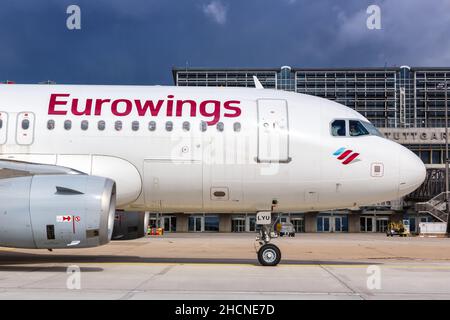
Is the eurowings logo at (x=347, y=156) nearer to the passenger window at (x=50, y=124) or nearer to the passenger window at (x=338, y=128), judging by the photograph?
the passenger window at (x=338, y=128)

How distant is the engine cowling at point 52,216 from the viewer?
12.5 m

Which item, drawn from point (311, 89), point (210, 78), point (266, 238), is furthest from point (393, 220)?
point (266, 238)

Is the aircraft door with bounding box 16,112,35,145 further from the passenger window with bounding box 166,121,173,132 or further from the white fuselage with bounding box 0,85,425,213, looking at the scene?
the passenger window with bounding box 166,121,173,132

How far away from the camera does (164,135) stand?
15.1 metres

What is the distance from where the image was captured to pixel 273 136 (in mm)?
15391

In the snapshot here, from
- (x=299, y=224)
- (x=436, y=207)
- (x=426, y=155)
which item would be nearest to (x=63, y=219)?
(x=436, y=207)

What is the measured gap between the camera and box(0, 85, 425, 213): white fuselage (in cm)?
1491

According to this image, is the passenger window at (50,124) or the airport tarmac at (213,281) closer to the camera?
the airport tarmac at (213,281)

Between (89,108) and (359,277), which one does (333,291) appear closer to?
(359,277)

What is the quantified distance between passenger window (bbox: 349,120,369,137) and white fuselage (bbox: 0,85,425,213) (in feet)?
0.51

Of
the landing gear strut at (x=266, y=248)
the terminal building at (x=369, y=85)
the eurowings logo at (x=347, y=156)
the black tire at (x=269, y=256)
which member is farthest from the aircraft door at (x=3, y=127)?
the terminal building at (x=369, y=85)

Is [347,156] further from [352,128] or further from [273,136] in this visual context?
[273,136]

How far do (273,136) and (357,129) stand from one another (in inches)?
94.8

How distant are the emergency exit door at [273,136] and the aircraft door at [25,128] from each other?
6084 mm
